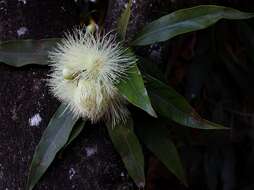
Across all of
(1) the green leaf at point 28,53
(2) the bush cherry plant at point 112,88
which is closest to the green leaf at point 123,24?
(2) the bush cherry plant at point 112,88

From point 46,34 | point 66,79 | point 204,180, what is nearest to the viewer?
point 66,79

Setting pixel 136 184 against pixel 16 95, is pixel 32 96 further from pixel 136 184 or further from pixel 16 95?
pixel 136 184

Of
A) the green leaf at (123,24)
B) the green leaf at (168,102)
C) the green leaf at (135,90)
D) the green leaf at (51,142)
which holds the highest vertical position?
the green leaf at (123,24)

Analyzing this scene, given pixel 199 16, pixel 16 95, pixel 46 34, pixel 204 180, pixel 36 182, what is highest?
pixel 199 16

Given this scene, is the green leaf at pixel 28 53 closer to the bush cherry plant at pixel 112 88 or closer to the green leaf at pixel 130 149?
the bush cherry plant at pixel 112 88

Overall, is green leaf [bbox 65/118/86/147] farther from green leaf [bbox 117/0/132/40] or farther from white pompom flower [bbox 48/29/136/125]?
green leaf [bbox 117/0/132/40]

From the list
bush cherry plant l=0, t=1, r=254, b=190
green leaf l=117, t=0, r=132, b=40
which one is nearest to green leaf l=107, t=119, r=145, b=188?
bush cherry plant l=0, t=1, r=254, b=190

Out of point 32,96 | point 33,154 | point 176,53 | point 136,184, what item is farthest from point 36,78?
point 176,53
